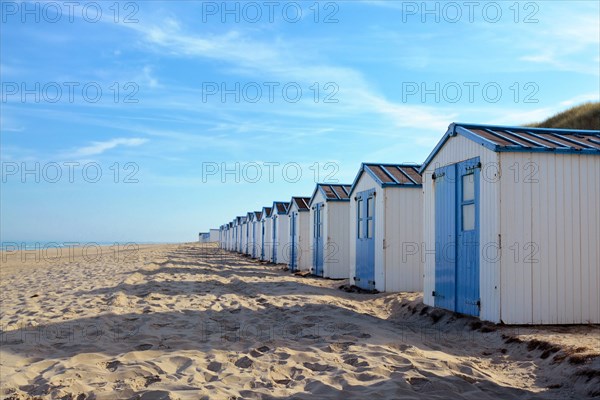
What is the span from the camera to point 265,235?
98.2ft

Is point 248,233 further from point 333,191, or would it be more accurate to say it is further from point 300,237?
point 333,191

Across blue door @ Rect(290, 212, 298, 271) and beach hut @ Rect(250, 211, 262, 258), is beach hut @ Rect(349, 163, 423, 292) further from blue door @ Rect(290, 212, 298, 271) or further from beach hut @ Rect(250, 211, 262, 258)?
beach hut @ Rect(250, 211, 262, 258)

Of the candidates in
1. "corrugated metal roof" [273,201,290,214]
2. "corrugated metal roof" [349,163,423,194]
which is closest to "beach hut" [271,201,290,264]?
"corrugated metal roof" [273,201,290,214]

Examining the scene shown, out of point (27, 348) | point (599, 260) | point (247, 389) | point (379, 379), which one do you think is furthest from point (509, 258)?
point (27, 348)

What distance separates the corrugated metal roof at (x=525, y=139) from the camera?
26.2ft

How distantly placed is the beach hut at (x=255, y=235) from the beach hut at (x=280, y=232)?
4.87 meters

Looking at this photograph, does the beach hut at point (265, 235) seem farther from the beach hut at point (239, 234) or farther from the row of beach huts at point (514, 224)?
the row of beach huts at point (514, 224)

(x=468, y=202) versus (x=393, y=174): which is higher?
(x=393, y=174)

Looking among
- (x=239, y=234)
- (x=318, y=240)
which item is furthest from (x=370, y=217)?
(x=239, y=234)

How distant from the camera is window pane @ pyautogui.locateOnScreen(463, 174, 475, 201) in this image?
Answer: 8711 mm

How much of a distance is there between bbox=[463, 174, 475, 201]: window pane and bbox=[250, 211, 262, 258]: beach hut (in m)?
23.2

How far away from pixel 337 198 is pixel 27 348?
12.5 m

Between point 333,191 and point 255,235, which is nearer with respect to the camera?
point 333,191

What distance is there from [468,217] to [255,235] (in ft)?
85.4
